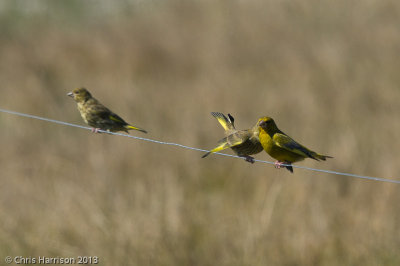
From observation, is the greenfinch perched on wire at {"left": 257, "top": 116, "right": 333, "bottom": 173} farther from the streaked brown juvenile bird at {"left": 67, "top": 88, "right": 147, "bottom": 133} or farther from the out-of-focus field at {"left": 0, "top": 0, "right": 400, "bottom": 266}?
the out-of-focus field at {"left": 0, "top": 0, "right": 400, "bottom": 266}

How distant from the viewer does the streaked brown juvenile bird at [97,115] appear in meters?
3.67

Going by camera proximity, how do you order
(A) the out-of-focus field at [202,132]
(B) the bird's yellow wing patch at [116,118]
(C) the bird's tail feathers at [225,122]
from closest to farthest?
(C) the bird's tail feathers at [225,122], (B) the bird's yellow wing patch at [116,118], (A) the out-of-focus field at [202,132]

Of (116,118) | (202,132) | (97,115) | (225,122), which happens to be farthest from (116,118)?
(202,132)

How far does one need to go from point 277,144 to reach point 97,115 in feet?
4.05

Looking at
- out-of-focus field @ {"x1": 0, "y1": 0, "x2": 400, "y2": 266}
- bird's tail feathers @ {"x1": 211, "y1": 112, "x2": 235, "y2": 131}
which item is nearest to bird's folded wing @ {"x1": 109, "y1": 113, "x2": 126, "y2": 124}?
bird's tail feathers @ {"x1": 211, "y1": 112, "x2": 235, "y2": 131}

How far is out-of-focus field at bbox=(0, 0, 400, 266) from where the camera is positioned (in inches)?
261

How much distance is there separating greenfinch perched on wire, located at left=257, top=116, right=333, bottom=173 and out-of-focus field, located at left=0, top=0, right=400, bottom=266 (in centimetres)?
335

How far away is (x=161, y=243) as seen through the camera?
6383 millimetres

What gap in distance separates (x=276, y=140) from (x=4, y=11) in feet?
71.2

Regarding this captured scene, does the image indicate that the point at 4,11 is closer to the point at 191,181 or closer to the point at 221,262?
the point at 191,181

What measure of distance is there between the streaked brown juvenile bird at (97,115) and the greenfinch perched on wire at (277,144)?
0.96m

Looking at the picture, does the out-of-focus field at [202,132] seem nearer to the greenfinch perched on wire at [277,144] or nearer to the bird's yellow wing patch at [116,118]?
the bird's yellow wing patch at [116,118]

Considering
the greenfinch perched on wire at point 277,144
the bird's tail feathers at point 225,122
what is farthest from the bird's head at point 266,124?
the bird's tail feathers at point 225,122

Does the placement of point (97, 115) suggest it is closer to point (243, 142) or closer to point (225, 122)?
point (225, 122)
